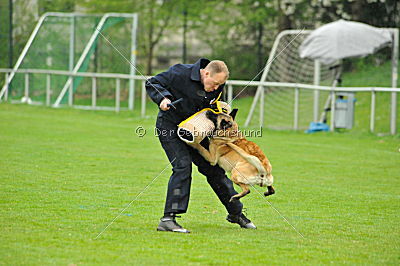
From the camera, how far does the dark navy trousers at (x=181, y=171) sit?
7.20 meters

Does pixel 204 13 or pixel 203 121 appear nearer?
pixel 203 121

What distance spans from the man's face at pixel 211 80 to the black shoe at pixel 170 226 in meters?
1.30

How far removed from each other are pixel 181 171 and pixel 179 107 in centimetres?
63

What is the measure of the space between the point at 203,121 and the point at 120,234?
1.32m

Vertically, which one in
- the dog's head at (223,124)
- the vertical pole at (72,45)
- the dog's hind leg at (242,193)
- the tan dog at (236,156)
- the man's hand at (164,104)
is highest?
the vertical pole at (72,45)

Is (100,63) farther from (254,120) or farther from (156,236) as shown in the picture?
(156,236)

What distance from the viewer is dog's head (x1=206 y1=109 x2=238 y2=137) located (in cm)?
722

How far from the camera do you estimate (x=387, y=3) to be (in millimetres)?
26266

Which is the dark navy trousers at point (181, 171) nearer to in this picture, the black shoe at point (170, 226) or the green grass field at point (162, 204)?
the black shoe at point (170, 226)

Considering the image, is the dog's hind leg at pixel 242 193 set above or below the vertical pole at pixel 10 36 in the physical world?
below

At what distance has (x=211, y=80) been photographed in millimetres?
7059

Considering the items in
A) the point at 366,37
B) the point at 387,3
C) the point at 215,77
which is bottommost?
the point at 215,77

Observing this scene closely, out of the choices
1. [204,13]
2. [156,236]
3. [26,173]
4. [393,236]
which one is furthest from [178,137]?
[204,13]

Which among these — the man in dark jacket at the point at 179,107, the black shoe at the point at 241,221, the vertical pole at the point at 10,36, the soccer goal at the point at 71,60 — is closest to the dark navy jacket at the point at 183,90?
the man in dark jacket at the point at 179,107
